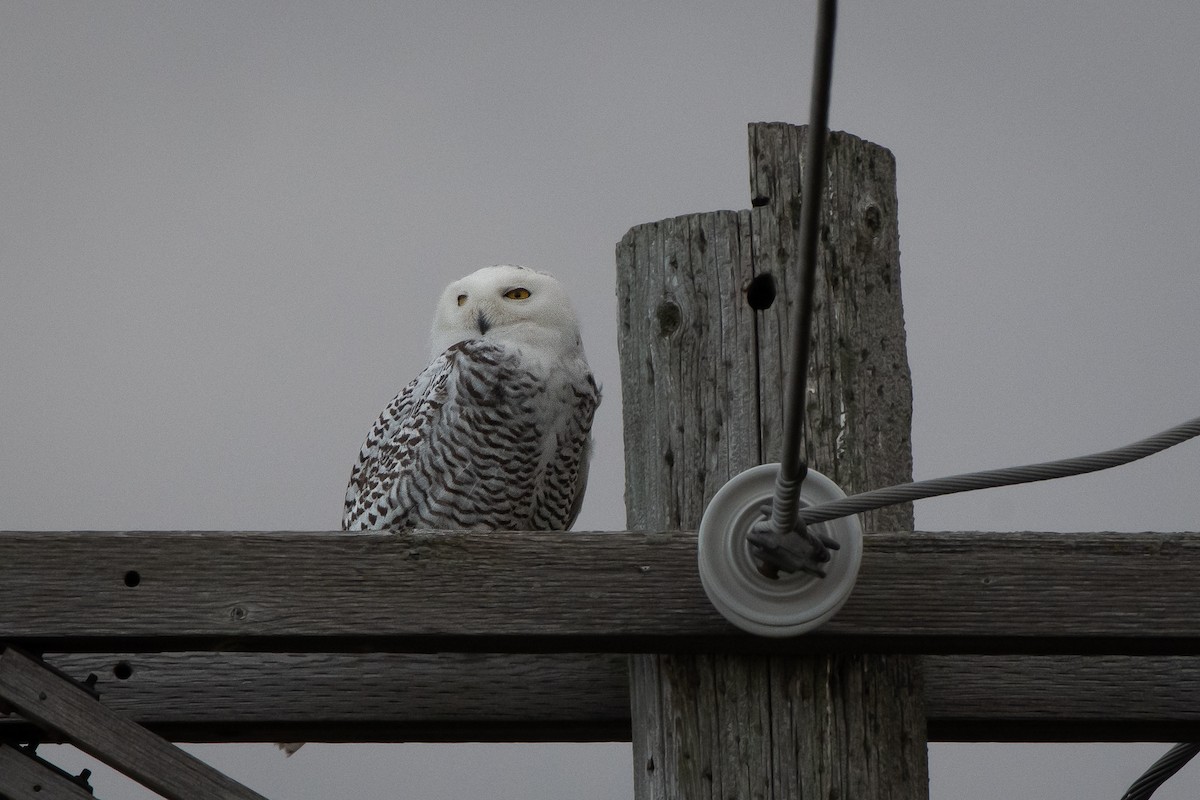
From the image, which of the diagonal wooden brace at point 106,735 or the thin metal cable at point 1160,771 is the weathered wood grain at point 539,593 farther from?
the thin metal cable at point 1160,771

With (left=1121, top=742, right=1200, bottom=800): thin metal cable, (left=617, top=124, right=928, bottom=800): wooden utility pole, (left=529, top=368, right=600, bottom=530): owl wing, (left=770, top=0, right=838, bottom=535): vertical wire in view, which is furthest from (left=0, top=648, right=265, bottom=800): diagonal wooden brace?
(left=529, top=368, right=600, bottom=530): owl wing

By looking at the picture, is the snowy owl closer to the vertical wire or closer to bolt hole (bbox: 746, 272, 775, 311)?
bolt hole (bbox: 746, 272, 775, 311)

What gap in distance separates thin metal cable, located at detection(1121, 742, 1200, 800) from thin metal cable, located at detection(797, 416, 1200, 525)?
33.8 inches

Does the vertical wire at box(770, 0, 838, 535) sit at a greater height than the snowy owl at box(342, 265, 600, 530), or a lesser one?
lesser

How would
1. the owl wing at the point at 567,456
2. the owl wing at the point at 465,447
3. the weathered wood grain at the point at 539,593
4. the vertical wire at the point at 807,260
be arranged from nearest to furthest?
1. the vertical wire at the point at 807,260
2. the weathered wood grain at the point at 539,593
3. the owl wing at the point at 465,447
4. the owl wing at the point at 567,456

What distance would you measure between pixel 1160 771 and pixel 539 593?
1206 mm

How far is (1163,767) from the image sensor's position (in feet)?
8.47

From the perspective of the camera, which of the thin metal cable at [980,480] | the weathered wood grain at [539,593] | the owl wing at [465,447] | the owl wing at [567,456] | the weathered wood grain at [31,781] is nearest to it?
the thin metal cable at [980,480]

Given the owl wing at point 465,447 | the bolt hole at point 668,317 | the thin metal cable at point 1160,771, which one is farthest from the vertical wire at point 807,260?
the owl wing at point 465,447

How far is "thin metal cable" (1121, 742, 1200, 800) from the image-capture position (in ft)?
8.43

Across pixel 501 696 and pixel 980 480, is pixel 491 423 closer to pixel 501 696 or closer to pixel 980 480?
pixel 501 696

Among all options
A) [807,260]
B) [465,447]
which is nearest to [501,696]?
[807,260]

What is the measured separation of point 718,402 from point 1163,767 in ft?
3.46

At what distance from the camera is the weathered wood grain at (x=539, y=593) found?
2.11 m
